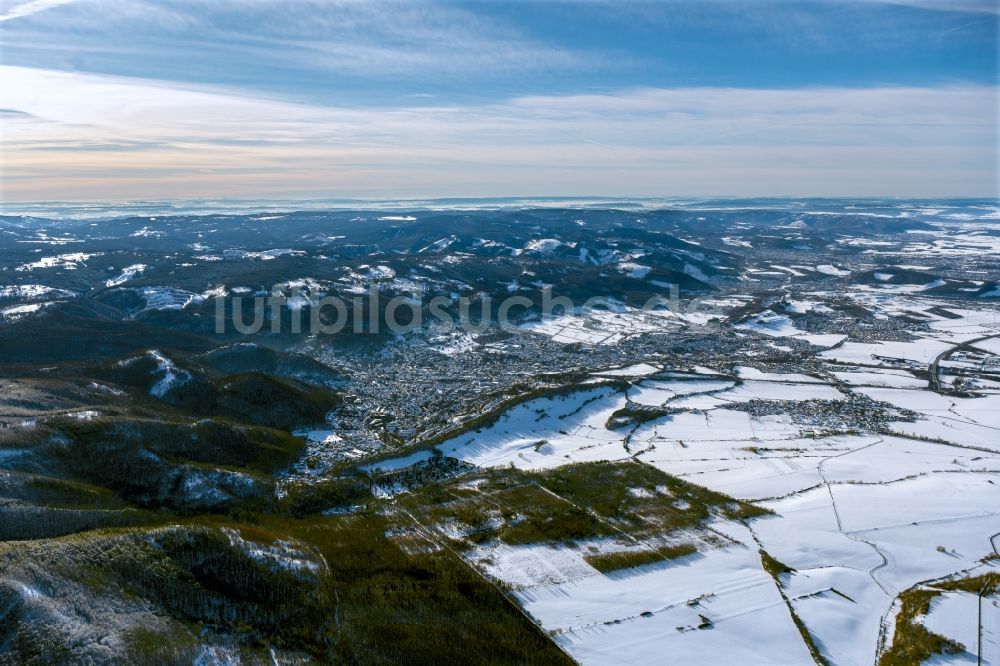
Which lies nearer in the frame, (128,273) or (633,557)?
(633,557)

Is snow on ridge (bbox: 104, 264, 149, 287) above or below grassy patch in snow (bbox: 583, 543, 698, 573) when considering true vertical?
above

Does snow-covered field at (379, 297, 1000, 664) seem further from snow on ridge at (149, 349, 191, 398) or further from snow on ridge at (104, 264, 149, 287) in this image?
snow on ridge at (104, 264, 149, 287)

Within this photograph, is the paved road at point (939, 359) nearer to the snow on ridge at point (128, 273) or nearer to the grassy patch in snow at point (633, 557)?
the grassy patch in snow at point (633, 557)

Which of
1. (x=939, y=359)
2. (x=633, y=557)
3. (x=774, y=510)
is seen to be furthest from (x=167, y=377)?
(x=939, y=359)

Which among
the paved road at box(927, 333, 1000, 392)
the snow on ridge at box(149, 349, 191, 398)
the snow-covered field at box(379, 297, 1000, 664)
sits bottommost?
the snow-covered field at box(379, 297, 1000, 664)

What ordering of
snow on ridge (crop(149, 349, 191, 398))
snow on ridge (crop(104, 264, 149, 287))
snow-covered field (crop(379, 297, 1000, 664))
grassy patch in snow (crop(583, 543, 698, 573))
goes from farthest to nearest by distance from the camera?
1. snow on ridge (crop(104, 264, 149, 287))
2. snow on ridge (crop(149, 349, 191, 398))
3. grassy patch in snow (crop(583, 543, 698, 573))
4. snow-covered field (crop(379, 297, 1000, 664))

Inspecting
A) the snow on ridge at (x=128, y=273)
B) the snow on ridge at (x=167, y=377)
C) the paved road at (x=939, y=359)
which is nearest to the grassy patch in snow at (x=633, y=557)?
the snow on ridge at (x=167, y=377)

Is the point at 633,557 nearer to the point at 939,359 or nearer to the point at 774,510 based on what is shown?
the point at 774,510

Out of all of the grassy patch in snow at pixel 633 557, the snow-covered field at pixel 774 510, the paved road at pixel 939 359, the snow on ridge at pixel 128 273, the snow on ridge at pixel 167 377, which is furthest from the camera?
the snow on ridge at pixel 128 273

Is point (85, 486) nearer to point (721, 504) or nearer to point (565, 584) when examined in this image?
point (565, 584)

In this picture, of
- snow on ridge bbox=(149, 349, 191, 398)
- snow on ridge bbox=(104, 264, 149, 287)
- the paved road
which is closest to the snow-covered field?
the paved road

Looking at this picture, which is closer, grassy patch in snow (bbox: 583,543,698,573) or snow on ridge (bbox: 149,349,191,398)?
grassy patch in snow (bbox: 583,543,698,573)

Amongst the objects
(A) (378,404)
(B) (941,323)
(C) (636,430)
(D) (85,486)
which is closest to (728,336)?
(B) (941,323)
